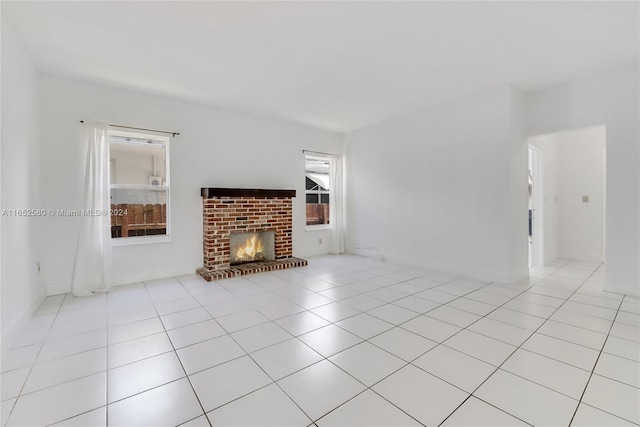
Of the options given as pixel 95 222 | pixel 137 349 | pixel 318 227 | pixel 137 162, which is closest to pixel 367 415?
pixel 137 349

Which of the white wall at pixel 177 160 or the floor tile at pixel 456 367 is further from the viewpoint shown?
the white wall at pixel 177 160

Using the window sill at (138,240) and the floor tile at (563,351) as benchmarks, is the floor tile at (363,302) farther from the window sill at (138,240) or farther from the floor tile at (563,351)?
the window sill at (138,240)

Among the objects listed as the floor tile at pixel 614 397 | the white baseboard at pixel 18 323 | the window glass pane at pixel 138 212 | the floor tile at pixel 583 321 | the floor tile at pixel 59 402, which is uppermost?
the window glass pane at pixel 138 212

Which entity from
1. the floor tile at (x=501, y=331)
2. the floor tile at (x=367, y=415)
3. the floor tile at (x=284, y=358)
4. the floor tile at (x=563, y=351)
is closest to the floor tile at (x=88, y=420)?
the floor tile at (x=284, y=358)

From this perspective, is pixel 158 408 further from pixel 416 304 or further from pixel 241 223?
pixel 241 223

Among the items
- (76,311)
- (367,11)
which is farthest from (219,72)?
(76,311)

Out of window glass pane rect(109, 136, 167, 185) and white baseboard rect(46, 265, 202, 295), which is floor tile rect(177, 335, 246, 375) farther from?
window glass pane rect(109, 136, 167, 185)

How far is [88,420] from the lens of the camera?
143cm

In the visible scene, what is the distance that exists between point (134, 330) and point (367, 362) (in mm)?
1974

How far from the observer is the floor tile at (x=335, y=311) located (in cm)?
268

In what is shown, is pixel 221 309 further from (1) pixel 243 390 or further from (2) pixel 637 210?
(2) pixel 637 210

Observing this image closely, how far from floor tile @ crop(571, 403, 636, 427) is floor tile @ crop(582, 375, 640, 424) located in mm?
41

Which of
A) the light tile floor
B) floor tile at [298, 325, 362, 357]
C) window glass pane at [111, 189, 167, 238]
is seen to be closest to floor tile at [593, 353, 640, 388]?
the light tile floor

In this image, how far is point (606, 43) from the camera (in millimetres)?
2719
